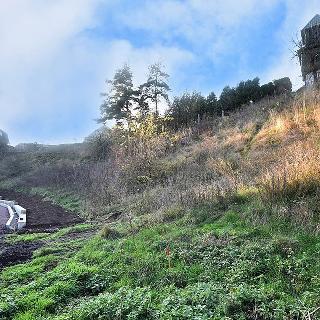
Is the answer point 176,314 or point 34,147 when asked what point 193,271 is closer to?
point 176,314

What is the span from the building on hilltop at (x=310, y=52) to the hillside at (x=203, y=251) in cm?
915

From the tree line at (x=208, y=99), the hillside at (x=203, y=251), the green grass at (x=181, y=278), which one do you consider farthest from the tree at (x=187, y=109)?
the green grass at (x=181, y=278)

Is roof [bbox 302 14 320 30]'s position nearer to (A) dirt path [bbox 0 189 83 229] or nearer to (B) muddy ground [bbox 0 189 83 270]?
(A) dirt path [bbox 0 189 83 229]

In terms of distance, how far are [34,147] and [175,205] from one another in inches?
1846

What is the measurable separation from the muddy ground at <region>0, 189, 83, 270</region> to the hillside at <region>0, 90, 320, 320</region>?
0.41 meters

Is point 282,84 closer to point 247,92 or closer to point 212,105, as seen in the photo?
point 247,92

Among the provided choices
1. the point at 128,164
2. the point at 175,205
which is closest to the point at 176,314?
the point at 175,205

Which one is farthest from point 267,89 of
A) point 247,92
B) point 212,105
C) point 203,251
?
point 203,251

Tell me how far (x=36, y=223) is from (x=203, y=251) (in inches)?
387

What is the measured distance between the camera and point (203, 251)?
23.4 feet

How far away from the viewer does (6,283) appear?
24.6ft

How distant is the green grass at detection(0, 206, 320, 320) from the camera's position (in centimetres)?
512

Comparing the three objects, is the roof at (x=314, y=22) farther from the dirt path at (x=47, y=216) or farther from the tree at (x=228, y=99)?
the dirt path at (x=47, y=216)

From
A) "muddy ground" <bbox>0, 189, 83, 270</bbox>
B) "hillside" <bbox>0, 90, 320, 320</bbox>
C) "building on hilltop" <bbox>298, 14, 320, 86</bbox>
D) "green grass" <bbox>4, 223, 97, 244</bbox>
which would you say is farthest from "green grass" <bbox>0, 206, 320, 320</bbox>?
"building on hilltop" <bbox>298, 14, 320, 86</bbox>
